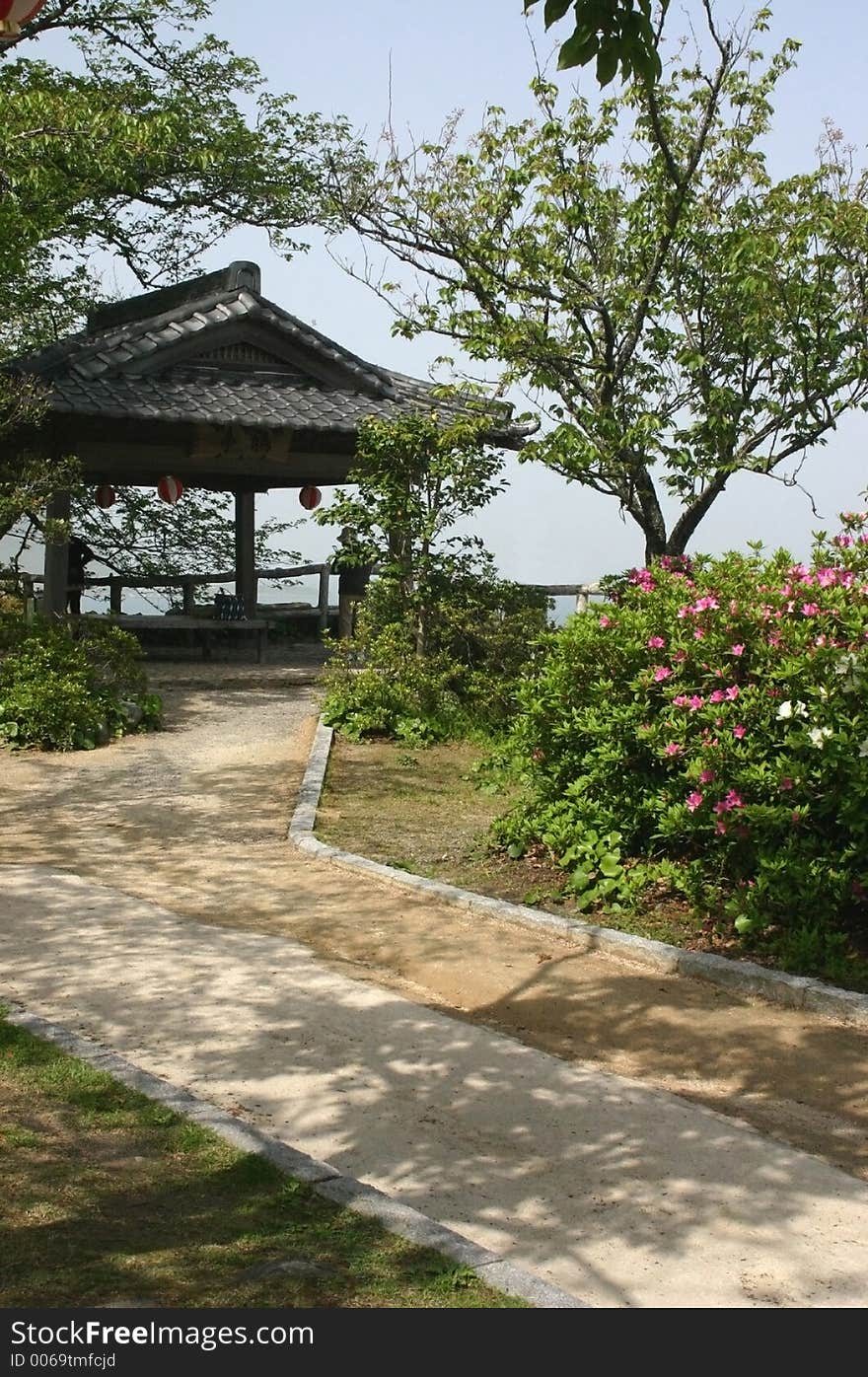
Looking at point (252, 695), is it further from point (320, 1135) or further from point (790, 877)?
point (320, 1135)

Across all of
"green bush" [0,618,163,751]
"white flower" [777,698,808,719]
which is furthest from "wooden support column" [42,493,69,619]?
"white flower" [777,698,808,719]

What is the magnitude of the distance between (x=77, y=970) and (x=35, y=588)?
16.4 m

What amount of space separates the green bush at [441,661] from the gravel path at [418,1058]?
4373 millimetres

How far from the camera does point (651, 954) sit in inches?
292

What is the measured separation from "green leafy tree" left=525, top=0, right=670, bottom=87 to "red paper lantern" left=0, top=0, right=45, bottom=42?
2.22m

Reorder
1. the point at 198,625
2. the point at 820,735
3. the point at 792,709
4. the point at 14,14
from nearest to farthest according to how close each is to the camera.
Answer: the point at 14,14, the point at 820,735, the point at 792,709, the point at 198,625

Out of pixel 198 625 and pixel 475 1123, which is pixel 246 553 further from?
pixel 475 1123

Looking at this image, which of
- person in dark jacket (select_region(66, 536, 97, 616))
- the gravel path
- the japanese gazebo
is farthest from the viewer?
person in dark jacket (select_region(66, 536, 97, 616))

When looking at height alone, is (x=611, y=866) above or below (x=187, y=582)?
below

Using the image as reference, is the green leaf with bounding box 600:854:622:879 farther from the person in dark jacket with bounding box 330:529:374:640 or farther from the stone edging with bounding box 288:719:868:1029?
the person in dark jacket with bounding box 330:529:374:640

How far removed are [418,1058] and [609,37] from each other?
418 cm

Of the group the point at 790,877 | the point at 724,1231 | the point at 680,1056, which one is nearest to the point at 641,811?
the point at 790,877

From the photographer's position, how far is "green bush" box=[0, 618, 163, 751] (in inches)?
536

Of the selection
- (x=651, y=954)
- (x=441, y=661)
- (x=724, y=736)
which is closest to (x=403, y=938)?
(x=651, y=954)
